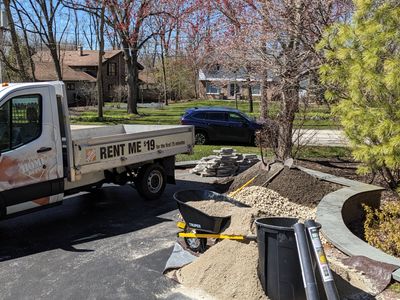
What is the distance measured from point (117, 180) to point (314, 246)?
516 centimetres

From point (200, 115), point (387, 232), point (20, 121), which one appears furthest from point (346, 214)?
point (200, 115)

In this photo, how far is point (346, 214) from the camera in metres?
7.20

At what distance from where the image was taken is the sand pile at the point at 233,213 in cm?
529

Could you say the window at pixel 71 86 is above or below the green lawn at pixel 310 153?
above

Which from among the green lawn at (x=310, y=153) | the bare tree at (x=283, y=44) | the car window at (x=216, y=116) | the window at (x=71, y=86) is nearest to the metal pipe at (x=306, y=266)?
the bare tree at (x=283, y=44)

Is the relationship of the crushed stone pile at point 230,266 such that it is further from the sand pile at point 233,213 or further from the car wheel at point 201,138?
the car wheel at point 201,138

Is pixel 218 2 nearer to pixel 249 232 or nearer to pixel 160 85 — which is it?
pixel 249 232

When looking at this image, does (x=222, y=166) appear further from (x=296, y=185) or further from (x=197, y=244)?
(x=197, y=244)

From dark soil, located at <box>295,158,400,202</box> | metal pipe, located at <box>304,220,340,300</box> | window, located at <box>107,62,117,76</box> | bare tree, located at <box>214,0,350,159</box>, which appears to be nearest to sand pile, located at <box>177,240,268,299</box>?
metal pipe, located at <box>304,220,340,300</box>

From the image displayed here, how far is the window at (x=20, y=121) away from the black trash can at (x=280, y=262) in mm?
3795

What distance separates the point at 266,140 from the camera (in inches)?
450

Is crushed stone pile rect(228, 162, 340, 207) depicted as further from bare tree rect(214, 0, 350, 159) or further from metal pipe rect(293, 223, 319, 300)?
metal pipe rect(293, 223, 319, 300)

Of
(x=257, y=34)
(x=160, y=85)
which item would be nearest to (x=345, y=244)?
(x=257, y=34)

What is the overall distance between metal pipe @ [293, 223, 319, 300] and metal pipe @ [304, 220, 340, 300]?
0.20ft
